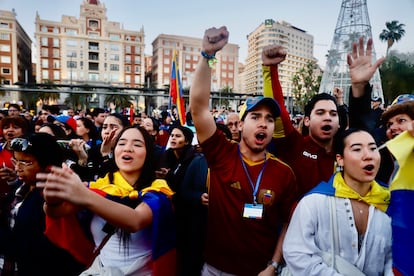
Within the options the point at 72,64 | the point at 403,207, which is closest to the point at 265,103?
the point at 403,207

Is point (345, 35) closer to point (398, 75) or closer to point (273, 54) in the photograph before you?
point (398, 75)

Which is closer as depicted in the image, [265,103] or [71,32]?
[265,103]

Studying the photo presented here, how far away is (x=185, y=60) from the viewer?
94688mm

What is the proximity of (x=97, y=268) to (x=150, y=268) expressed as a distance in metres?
0.34

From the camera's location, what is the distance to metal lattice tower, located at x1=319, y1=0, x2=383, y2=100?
25906 millimetres

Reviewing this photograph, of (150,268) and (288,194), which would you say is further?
(288,194)

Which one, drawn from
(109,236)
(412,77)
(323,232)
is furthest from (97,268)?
(412,77)

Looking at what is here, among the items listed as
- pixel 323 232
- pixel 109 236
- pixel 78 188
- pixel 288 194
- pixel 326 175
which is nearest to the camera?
pixel 78 188

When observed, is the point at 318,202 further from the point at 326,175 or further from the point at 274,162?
the point at 326,175

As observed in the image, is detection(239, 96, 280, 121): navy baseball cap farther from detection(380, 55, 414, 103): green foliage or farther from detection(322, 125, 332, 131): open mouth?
detection(380, 55, 414, 103): green foliage

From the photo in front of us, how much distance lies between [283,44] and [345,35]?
3637 inches

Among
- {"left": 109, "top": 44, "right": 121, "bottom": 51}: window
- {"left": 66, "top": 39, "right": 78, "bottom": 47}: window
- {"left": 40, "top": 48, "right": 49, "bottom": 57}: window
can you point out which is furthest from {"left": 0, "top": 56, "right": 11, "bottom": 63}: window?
{"left": 109, "top": 44, "right": 121, "bottom": 51}: window

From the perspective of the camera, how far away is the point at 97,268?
6.35 ft

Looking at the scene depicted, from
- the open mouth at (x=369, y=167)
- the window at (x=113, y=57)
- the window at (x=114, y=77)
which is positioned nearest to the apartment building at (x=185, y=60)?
the window at (x=114, y=77)
